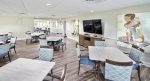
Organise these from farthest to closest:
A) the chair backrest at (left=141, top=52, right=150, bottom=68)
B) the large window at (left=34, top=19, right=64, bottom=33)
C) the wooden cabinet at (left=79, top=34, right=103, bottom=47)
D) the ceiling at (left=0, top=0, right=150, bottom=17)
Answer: the large window at (left=34, top=19, right=64, bottom=33) < the wooden cabinet at (left=79, top=34, right=103, bottom=47) < the chair backrest at (left=141, top=52, right=150, bottom=68) < the ceiling at (left=0, top=0, right=150, bottom=17)

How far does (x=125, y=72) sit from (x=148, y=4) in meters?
3.23

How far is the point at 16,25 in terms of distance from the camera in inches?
467

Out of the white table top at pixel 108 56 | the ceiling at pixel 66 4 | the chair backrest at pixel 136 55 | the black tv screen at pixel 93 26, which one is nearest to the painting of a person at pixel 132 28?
the ceiling at pixel 66 4

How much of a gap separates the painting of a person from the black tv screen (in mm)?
1932

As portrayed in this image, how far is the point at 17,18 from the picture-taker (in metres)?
11.9

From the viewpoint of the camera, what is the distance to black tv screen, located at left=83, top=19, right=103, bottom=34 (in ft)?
23.6

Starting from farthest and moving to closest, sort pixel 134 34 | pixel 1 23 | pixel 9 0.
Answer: pixel 1 23
pixel 134 34
pixel 9 0

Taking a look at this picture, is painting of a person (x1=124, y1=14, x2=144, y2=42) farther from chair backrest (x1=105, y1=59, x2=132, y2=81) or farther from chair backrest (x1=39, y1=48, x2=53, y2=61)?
chair backrest (x1=39, y1=48, x2=53, y2=61)

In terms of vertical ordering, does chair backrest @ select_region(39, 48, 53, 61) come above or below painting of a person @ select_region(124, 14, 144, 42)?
below

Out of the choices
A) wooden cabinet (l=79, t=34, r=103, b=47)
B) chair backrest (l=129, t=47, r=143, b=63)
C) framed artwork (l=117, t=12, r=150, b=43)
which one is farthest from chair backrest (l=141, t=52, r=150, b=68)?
wooden cabinet (l=79, t=34, r=103, b=47)

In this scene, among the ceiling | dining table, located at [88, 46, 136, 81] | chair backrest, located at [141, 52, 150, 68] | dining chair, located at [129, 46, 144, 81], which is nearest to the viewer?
dining table, located at [88, 46, 136, 81]

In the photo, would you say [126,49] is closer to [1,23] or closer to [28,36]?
[28,36]

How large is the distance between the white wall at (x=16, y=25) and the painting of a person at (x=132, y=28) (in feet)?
32.6

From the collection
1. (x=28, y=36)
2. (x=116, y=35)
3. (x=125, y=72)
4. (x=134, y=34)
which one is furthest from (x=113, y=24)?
(x=28, y=36)
